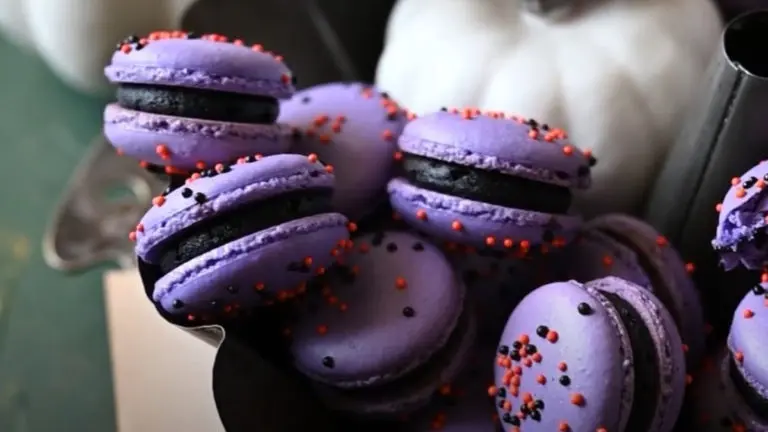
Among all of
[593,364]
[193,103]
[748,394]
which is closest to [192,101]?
[193,103]

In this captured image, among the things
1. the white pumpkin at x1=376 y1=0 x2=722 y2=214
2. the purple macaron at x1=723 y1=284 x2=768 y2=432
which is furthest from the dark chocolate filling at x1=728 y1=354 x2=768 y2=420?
the white pumpkin at x1=376 y1=0 x2=722 y2=214

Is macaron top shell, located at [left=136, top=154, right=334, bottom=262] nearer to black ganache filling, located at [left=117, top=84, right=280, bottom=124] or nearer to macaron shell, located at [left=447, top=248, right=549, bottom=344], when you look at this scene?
black ganache filling, located at [left=117, top=84, right=280, bottom=124]

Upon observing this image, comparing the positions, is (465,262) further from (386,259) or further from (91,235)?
(91,235)

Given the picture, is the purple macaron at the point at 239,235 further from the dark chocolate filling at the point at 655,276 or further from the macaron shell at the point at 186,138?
the dark chocolate filling at the point at 655,276

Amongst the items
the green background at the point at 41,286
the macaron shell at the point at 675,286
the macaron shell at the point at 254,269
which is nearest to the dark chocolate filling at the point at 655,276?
the macaron shell at the point at 675,286

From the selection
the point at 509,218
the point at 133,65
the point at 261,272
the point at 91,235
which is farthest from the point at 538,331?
the point at 91,235

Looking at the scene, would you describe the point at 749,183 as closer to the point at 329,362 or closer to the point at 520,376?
the point at 520,376

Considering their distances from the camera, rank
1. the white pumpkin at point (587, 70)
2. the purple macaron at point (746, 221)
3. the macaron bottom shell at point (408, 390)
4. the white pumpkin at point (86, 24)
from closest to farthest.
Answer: the purple macaron at point (746, 221) < the macaron bottom shell at point (408, 390) < the white pumpkin at point (587, 70) < the white pumpkin at point (86, 24)
